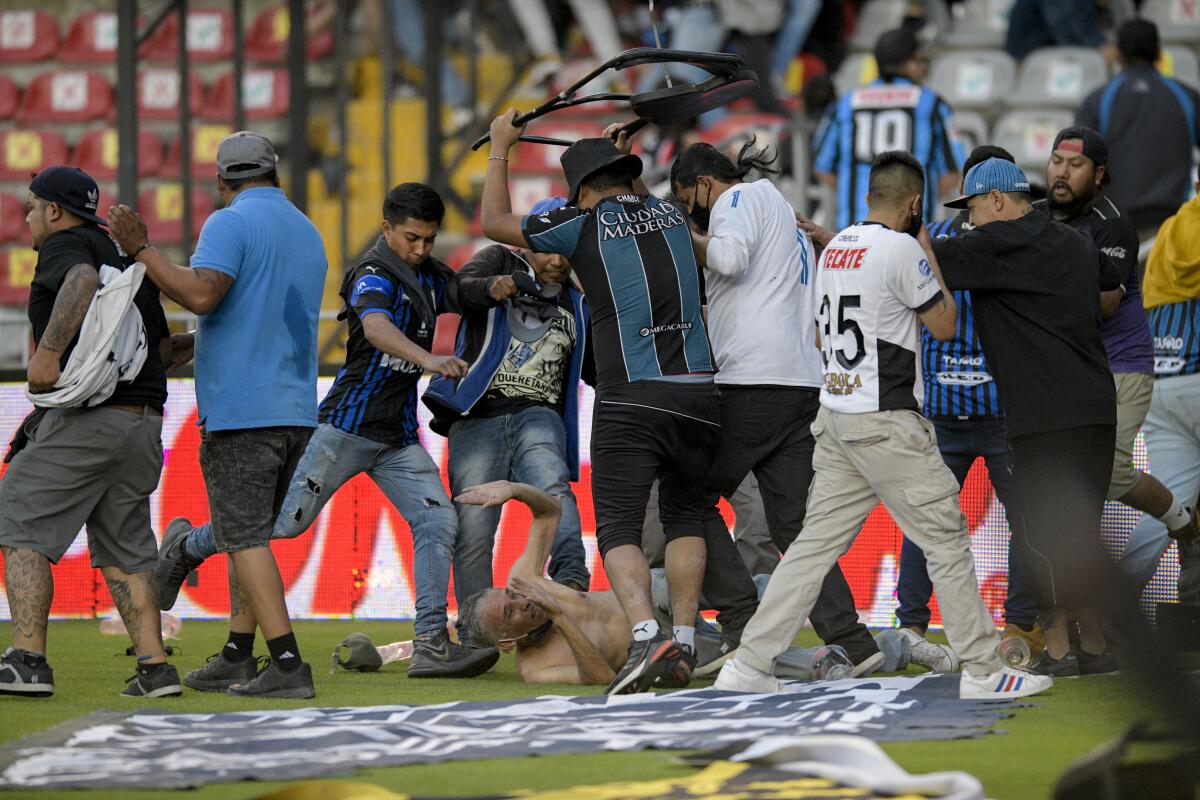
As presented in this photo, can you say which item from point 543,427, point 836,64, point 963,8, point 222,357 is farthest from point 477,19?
point 222,357

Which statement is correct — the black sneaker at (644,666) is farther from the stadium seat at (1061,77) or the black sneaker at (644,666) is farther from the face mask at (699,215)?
the stadium seat at (1061,77)

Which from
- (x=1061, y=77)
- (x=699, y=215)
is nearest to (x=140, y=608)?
A: (x=699, y=215)

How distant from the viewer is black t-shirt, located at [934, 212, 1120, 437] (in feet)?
19.8

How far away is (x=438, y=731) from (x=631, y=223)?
2136 millimetres

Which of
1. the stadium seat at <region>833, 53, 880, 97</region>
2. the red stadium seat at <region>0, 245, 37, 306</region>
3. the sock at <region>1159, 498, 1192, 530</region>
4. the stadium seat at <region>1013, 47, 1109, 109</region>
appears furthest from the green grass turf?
the stadium seat at <region>1013, 47, 1109, 109</region>

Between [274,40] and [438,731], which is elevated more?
[274,40]

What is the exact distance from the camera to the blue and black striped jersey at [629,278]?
6.29 m

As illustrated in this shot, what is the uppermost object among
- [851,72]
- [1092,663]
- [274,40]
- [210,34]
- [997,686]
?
[210,34]

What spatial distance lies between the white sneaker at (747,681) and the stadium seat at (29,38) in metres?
11.6

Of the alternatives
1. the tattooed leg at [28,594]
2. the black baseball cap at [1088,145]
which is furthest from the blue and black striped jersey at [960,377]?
the tattooed leg at [28,594]

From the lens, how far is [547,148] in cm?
1430

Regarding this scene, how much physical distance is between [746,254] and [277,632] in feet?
7.22

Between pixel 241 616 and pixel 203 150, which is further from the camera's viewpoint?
pixel 203 150

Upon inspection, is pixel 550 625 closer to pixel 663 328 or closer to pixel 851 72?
pixel 663 328
